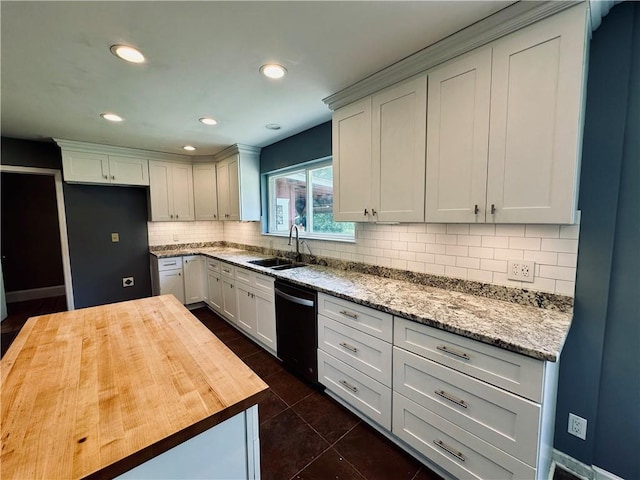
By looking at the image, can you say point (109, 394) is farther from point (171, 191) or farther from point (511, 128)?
point (171, 191)

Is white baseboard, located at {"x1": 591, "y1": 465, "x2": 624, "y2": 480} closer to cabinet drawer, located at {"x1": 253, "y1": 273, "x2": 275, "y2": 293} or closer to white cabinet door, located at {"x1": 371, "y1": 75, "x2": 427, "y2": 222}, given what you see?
white cabinet door, located at {"x1": 371, "y1": 75, "x2": 427, "y2": 222}

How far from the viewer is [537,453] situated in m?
1.15

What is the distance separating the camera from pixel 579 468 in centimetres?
151

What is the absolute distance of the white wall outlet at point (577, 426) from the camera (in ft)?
4.89

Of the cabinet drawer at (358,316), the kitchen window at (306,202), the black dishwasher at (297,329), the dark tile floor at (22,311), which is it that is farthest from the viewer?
the dark tile floor at (22,311)

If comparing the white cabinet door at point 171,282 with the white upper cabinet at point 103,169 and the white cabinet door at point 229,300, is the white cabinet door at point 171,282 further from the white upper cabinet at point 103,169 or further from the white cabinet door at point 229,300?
the white upper cabinet at point 103,169

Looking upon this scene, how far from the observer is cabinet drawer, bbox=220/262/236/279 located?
10.9ft

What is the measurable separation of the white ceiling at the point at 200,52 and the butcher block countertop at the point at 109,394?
152 cm

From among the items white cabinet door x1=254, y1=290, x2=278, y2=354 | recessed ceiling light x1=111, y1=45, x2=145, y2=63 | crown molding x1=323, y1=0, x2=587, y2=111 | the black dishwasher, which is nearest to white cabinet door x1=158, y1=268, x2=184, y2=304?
white cabinet door x1=254, y1=290, x2=278, y2=354

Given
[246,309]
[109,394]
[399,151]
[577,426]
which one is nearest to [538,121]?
[399,151]

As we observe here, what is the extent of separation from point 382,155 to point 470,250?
2.90 ft

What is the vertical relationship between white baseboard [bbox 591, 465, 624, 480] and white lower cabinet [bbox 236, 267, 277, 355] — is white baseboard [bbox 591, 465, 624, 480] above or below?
below

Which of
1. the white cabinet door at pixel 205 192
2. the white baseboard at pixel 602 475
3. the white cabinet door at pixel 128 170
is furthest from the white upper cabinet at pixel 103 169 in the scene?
the white baseboard at pixel 602 475

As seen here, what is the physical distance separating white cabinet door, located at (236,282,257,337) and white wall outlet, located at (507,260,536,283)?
2299mm
